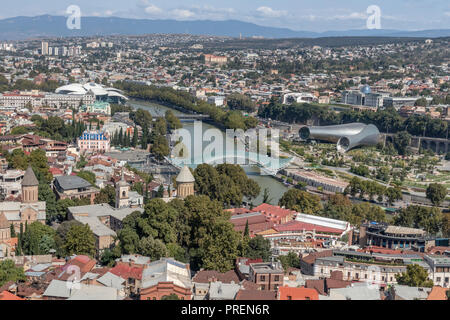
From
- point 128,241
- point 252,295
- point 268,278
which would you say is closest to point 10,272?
point 128,241

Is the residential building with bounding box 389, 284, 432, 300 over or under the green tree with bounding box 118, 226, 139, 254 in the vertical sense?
over

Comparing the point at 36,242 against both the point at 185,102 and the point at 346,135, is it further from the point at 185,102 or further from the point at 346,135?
the point at 185,102

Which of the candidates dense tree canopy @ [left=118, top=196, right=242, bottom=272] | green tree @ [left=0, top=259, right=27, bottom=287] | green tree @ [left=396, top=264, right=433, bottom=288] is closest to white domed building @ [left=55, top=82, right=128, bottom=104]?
dense tree canopy @ [left=118, top=196, right=242, bottom=272]

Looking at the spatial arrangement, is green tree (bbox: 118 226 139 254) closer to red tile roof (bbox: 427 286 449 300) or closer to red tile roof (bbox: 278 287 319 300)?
red tile roof (bbox: 278 287 319 300)

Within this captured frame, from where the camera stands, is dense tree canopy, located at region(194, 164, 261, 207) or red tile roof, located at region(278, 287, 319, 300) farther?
dense tree canopy, located at region(194, 164, 261, 207)

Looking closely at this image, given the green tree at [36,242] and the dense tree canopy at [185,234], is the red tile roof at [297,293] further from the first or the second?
the green tree at [36,242]

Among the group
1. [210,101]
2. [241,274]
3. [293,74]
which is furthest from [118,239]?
[293,74]
